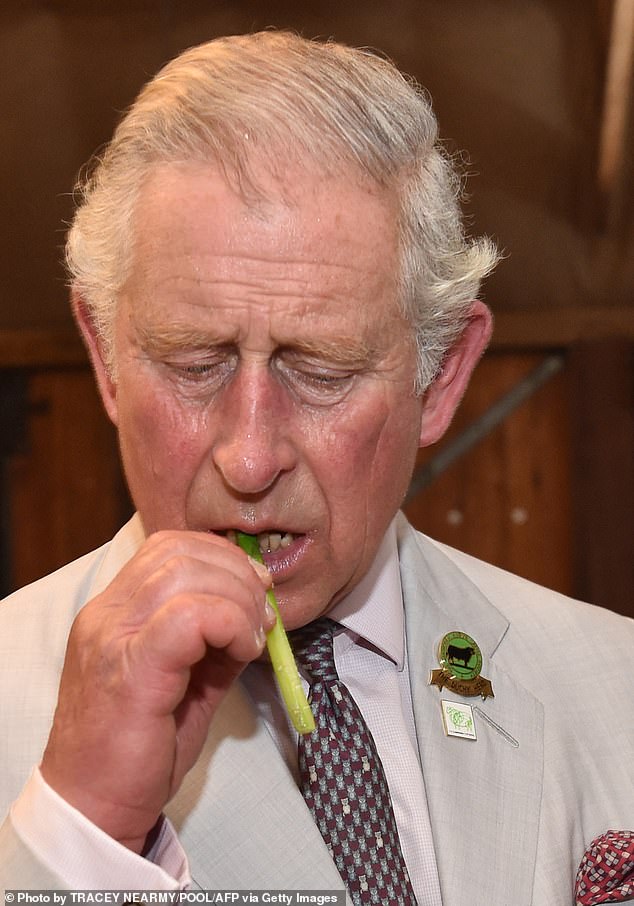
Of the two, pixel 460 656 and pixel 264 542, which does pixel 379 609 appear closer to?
pixel 460 656

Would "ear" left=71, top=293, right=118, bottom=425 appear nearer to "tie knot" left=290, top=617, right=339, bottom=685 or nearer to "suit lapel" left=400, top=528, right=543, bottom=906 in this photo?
"tie knot" left=290, top=617, right=339, bottom=685

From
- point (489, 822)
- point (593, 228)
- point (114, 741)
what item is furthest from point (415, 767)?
point (593, 228)

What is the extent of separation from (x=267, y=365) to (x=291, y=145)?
0.99ft

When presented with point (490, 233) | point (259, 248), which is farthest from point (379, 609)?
point (490, 233)

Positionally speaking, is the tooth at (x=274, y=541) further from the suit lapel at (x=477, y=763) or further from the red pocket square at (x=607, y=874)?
the red pocket square at (x=607, y=874)

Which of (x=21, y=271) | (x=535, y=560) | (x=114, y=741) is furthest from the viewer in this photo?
(x=535, y=560)

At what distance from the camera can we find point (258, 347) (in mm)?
1660

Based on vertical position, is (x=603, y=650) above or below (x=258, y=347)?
below

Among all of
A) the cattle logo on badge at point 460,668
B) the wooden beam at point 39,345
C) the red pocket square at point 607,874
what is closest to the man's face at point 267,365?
the cattle logo on badge at point 460,668

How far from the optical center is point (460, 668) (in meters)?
2.03

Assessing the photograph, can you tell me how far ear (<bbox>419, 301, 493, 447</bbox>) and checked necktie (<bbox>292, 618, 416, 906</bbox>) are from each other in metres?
0.42

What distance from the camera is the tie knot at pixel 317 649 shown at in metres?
1.87

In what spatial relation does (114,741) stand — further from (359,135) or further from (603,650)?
(603,650)

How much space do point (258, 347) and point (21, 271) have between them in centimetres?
421
